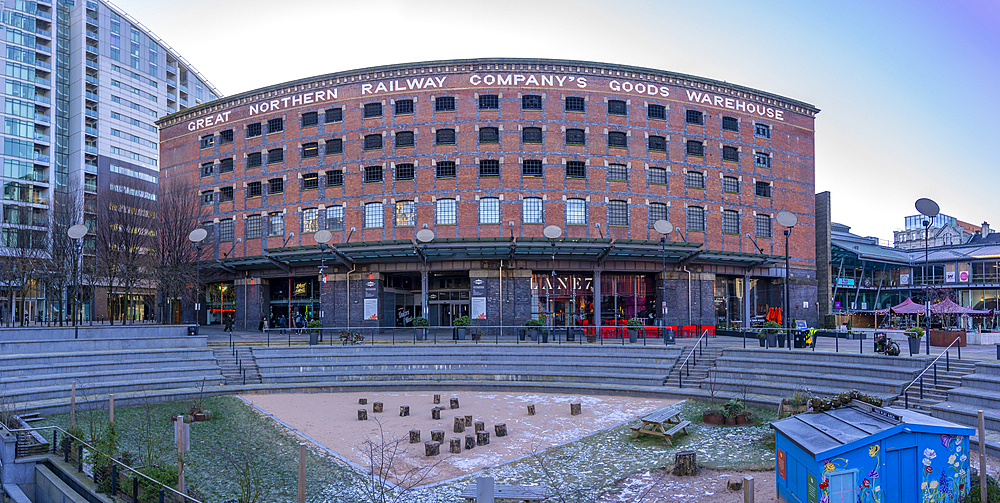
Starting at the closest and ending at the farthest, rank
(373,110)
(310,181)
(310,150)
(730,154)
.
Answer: (373,110) < (310,181) < (310,150) < (730,154)

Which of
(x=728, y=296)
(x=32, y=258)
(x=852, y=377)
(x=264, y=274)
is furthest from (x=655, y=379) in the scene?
(x=32, y=258)

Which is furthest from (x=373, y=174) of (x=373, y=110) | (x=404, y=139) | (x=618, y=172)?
(x=618, y=172)

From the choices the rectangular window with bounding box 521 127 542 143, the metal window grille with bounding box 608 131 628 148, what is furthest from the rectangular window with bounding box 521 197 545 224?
the metal window grille with bounding box 608 131 628 148

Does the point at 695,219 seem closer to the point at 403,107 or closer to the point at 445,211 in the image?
the point at 445,211

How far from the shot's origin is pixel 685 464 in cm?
1241

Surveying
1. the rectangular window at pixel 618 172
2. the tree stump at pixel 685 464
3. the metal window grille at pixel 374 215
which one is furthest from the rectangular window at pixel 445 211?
the tree stump at pixel 685 464

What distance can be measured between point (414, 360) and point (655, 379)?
35.1 feet

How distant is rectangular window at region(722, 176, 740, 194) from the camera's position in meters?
42.9

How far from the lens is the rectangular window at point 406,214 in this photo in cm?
3975

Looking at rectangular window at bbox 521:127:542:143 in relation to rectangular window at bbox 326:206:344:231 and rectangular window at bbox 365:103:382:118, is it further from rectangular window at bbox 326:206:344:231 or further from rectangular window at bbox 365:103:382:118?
rectangular window at bbox 326:206:344:231

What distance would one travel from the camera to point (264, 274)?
43.7m

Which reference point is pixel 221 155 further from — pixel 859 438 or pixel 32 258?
pixel 859 438

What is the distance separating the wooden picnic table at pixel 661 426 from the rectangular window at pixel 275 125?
36220 mm

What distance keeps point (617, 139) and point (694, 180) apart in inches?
254
